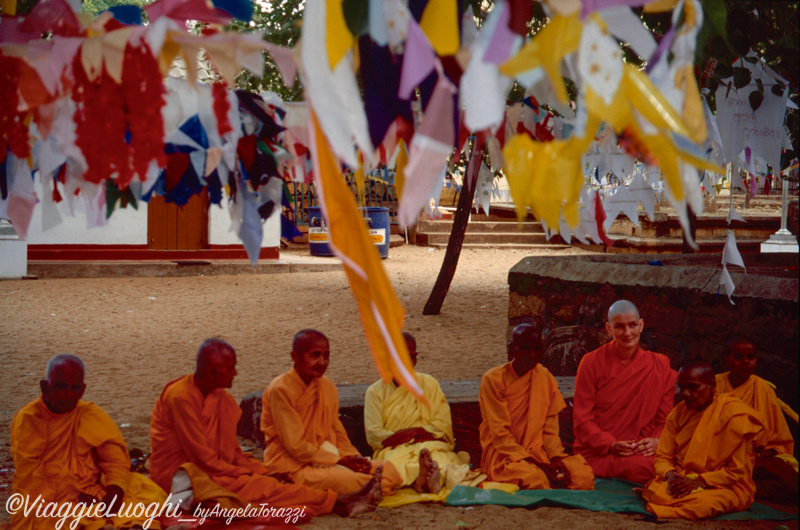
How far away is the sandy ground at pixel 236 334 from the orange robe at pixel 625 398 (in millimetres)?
764

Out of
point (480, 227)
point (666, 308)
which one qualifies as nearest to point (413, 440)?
point (666, 308)

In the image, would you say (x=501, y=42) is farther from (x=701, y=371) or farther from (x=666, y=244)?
(x=666, y=244)

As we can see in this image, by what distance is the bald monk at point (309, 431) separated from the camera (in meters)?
4.11

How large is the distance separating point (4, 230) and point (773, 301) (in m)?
11.7

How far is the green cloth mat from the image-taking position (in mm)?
3975

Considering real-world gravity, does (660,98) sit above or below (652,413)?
above

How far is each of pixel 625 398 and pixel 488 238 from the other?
14.9m

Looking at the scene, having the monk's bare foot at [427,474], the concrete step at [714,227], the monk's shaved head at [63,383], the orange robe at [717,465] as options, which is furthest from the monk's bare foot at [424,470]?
the concrete step at [714,227]

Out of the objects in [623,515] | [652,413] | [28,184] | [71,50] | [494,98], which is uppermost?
[71,50]

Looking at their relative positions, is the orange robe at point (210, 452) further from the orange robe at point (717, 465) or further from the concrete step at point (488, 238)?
the concrete step at point (488, 238)

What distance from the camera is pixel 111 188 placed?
8.39ft

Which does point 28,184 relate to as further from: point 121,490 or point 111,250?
point 111,250

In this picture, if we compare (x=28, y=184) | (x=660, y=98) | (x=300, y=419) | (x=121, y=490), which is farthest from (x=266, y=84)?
(x=660, y=98)

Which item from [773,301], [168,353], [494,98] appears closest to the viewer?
[494,98]
